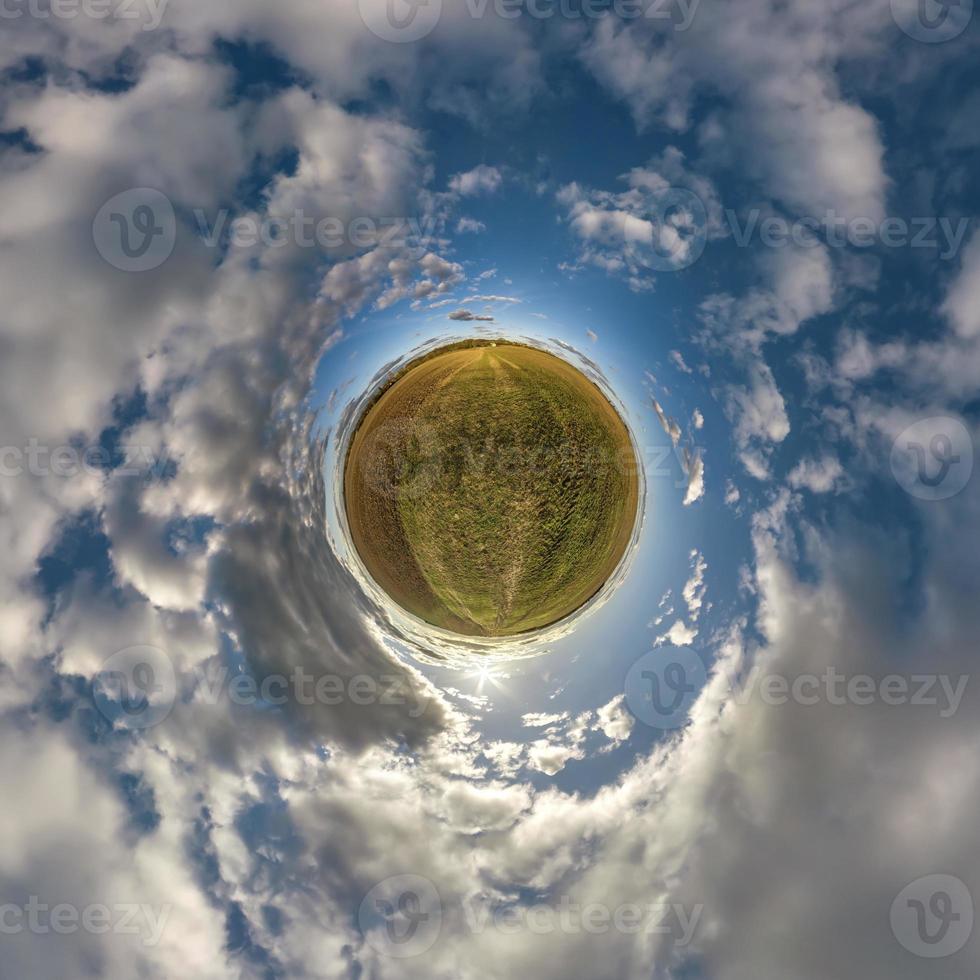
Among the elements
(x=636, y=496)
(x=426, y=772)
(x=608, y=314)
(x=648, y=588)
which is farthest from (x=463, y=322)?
(x=426, y=772)

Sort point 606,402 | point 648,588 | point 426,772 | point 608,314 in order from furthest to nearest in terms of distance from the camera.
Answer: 1. point 606,402
2. point 648,588
3. point 426,772
4. point 608,314

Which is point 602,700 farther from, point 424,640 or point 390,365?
point 390,365

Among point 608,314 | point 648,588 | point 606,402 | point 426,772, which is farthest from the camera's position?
point 606,402

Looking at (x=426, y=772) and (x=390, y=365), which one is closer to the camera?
(x=426, y=772)

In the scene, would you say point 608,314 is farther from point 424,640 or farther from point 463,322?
point 424,640

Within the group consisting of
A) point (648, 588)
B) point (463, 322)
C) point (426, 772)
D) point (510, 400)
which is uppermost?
point (463, 322)

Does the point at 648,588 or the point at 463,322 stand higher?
the point at 463,322
